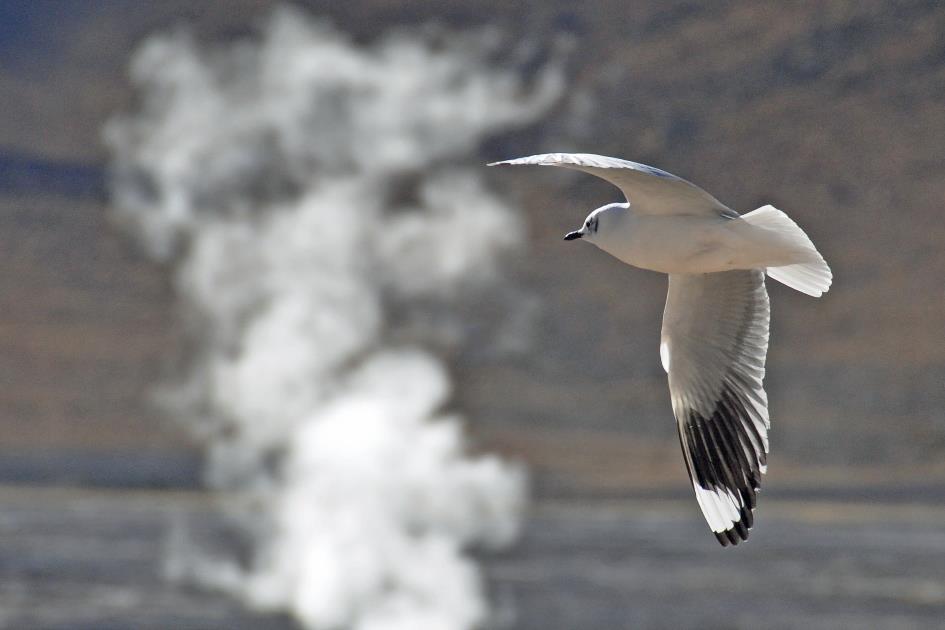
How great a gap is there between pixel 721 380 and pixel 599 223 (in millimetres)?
2533

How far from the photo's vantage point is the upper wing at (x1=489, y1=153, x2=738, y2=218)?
1519 cm

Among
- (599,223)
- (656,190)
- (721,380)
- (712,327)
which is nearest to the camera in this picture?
(656,190)

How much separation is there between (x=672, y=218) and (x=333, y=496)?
44.3m

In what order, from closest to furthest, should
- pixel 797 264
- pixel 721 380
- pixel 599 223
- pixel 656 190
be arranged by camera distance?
pixel 656 190 → pixel 599 223 → pixel 797 264 → pixel 721 380

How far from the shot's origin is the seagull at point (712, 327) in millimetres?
16250

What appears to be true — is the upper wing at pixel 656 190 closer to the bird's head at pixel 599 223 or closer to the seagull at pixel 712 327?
the seagull at pixel 712 327

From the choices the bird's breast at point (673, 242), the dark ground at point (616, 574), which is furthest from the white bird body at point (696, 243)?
the dark ground at point (616, 574)

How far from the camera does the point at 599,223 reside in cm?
1648

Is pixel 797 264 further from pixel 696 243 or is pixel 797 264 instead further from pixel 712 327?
pixel 712 327

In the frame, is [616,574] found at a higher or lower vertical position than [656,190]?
higher

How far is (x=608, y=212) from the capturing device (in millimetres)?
16516

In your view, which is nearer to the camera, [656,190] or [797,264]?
[656,190]

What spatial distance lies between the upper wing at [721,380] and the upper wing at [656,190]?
1.56 metres

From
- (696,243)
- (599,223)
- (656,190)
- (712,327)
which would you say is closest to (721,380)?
(712,327)
